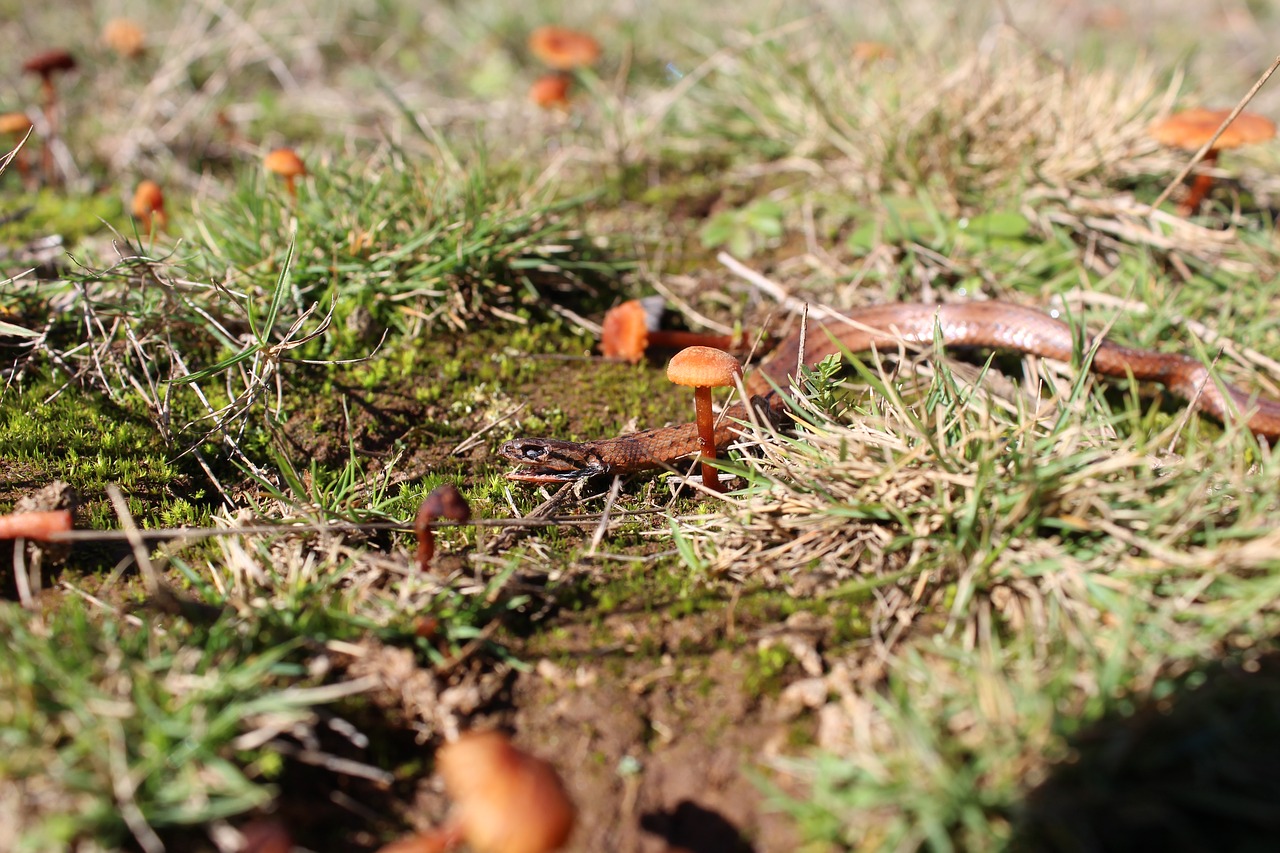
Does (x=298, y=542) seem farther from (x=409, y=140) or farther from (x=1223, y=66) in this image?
(x=1223, y=66)

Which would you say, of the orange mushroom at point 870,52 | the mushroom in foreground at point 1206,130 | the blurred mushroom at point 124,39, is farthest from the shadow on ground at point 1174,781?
the blurred mushroom at point 124,39

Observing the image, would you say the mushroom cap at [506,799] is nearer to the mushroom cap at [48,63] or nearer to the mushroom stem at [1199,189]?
the mushroom stem at [1199,189]

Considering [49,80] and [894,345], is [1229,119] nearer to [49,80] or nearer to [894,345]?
[894,345]

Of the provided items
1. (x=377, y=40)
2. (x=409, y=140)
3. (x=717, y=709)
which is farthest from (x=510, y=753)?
(x=377, y=40)

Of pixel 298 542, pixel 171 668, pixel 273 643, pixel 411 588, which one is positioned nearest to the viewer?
pixel 171 668

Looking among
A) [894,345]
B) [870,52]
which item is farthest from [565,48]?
[894,345]

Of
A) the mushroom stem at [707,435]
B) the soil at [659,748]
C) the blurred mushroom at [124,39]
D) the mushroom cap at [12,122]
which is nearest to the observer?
the soil at [659,748]
